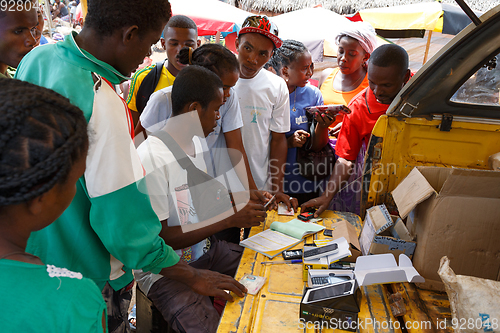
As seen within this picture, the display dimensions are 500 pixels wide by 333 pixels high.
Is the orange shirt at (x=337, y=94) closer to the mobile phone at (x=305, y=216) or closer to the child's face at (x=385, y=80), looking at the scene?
the child's face at (x=385, y=80)

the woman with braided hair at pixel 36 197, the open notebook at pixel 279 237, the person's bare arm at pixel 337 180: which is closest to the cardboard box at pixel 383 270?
the open notebook at pixel 279 237

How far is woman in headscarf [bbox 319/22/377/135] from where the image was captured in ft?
10.2

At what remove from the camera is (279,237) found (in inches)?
68.6

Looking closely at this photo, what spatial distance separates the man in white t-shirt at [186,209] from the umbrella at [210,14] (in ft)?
18.9

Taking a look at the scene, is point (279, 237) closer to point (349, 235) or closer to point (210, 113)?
point (349, 235)

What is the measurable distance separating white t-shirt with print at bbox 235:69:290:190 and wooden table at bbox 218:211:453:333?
1226 millimetres

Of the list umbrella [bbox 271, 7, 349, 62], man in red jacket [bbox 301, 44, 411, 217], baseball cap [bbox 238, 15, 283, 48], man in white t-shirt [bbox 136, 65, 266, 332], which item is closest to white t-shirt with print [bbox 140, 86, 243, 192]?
man in white t-shirt [bbox 136, 65, 266, 332]

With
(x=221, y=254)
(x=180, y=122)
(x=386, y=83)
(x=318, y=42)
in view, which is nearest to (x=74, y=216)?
Result: (x=180, y=122)

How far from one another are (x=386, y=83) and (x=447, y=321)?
55.8 inches

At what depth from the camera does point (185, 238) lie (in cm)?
157

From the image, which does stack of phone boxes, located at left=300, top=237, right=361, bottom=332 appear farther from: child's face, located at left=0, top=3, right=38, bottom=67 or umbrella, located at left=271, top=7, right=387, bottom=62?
umbrella, located at left=271, top=7, right=387, bottom=62

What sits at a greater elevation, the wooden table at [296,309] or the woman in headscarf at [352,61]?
the woman in headscarf at [352,61]

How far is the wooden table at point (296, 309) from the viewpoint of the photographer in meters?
1.14

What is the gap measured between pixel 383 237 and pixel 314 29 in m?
6.26
